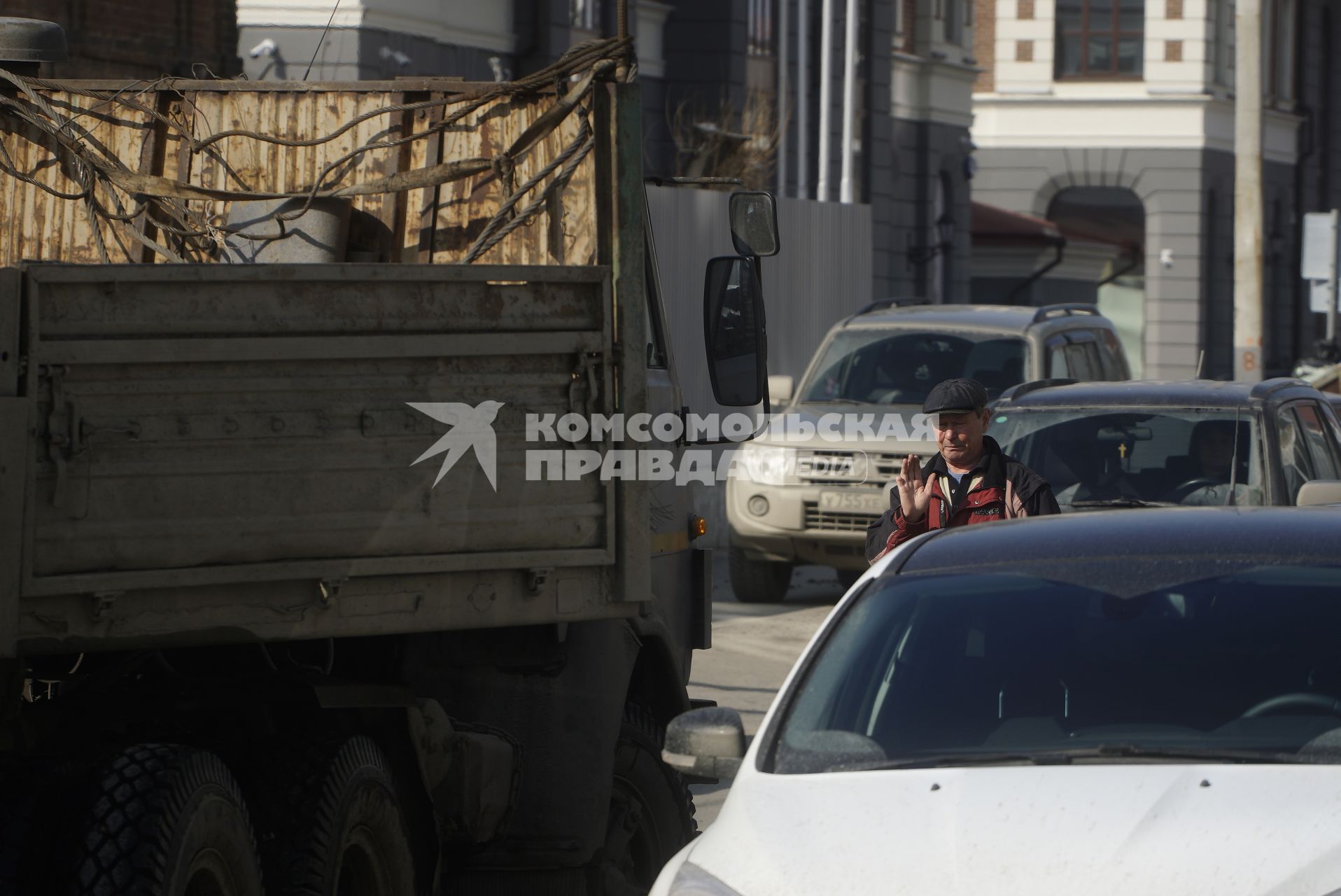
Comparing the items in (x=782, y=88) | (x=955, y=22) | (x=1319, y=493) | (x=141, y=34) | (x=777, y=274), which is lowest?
(x=1319, y=493)

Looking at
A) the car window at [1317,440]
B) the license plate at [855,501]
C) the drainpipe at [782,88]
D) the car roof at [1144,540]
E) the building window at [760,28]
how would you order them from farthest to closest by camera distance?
the building window at [760,28] → the drainpipe at [782,88] → the license plate at [855,501] → the car window at [1317,440] → the car roof at [1144,540]

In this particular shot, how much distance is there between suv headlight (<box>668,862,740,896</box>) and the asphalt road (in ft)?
13.8

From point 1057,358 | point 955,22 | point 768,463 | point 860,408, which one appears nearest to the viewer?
point 768,463

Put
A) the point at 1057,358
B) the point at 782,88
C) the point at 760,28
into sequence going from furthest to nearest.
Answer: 1. the point at 760,28
2. the point at 782,88
3. the point at 1057,358

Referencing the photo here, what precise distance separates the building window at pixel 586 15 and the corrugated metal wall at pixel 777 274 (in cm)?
378

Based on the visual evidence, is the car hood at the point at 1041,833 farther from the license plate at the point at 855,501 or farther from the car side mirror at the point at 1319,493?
the license plate at the point at 855,501

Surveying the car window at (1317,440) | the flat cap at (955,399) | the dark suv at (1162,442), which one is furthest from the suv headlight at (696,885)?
the car window at (1317,440)

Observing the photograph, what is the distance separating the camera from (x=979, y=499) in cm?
673

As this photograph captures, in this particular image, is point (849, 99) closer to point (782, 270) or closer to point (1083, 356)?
point (782, 270)

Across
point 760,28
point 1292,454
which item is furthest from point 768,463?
point 760,28

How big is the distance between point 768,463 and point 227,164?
8.38 meters

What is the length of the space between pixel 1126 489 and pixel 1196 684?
5257 millimetres

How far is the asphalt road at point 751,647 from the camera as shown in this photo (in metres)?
10.6

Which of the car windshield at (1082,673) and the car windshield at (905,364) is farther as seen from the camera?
the car windshield at (905,364)
